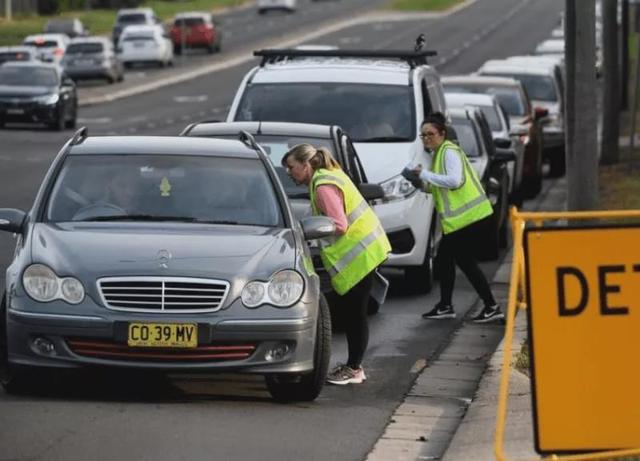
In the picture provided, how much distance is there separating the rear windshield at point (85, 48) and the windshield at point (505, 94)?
34.9 m

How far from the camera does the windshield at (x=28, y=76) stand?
148 feet

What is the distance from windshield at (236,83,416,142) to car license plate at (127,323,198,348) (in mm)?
7641

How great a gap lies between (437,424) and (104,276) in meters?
1.93

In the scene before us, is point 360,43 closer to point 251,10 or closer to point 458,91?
point 251,10

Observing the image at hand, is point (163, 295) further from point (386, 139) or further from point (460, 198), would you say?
point (386, 139)

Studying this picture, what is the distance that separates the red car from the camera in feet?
267

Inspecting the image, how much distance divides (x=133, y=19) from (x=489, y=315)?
76860 mm

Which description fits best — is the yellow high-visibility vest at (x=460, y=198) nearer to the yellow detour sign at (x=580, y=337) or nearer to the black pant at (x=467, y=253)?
the black pant at (x=467, y=253)

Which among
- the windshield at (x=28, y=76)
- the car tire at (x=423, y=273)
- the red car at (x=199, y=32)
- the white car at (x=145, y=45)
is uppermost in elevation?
the car tire at (x=423, y=273)

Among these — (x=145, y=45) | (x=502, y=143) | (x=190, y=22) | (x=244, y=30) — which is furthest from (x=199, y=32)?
(x=502, y=143)

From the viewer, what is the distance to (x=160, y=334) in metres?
10.4

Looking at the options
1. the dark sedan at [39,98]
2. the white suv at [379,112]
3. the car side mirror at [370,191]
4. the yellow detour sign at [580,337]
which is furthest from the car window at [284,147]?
the dark sedan at [39,98]

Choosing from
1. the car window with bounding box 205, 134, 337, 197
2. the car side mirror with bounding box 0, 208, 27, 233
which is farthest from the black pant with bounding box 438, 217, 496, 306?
the car side mirror with bounding box 0, 208, 27, 233

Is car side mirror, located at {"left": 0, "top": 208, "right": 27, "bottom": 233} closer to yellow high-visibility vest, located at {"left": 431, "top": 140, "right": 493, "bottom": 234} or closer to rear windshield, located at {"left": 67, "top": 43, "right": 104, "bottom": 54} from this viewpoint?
yellow high-visibility vest, located at {"left": 431, "top": 140, "right": 493, "bottom": 234}
